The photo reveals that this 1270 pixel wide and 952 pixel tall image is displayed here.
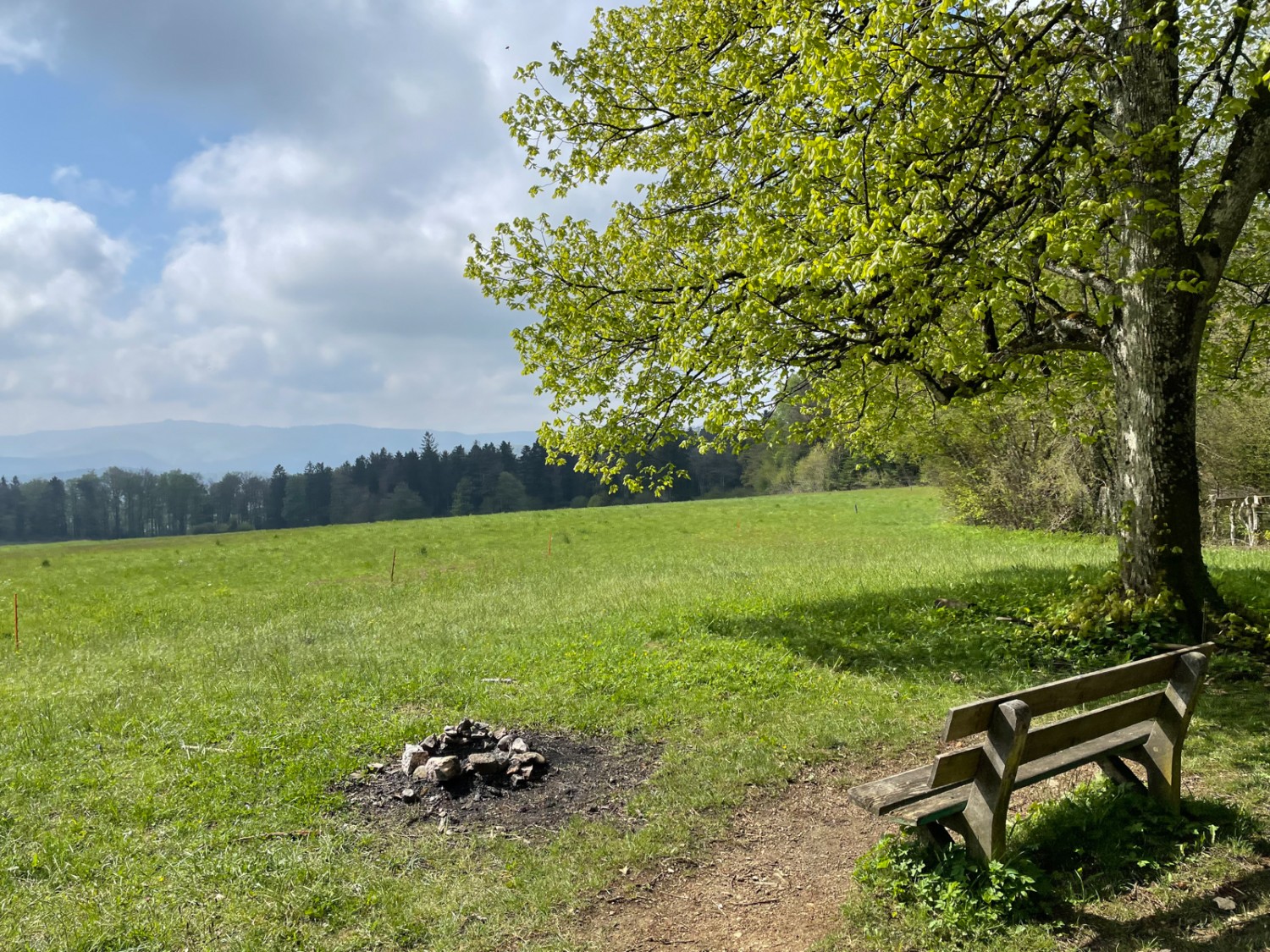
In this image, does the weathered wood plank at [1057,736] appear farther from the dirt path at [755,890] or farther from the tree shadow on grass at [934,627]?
the tree shadow on grass at [934,627]

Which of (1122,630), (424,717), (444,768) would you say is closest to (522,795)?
(444,768)

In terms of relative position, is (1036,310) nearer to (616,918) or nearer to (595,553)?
(616,918)

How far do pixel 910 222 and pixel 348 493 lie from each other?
116m

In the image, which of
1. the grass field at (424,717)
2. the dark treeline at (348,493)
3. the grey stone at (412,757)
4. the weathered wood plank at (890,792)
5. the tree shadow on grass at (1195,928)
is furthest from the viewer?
the dark treeline at (348,493)

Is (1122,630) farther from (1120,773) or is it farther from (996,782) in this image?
(996,782)

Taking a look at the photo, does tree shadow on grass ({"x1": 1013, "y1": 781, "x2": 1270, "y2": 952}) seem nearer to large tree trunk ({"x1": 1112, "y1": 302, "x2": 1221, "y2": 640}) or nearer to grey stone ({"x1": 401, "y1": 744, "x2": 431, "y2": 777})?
large tree trunk ({"x1": 1112, "y1": 302, "x2": 1221, "y2": 640})

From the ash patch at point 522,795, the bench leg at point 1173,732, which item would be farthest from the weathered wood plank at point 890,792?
the ash patch at point 522,795

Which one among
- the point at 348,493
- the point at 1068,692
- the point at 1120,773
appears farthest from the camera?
the point at 348,493

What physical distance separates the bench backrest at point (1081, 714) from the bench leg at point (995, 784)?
6cm

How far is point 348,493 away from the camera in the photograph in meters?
114

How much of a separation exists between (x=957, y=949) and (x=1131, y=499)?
8340 millimetres

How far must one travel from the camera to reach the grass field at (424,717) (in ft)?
18.3

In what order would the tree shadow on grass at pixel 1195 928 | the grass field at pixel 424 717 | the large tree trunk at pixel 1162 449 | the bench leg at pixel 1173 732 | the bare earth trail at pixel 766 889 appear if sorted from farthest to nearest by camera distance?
the large tree trunk at pixel 1162 449
the grass field at pixel 424 717
the bench leg at pixel 1173 732
the bare earth trail at pixel 766 889
the tree shadow on grass at pixel 1195 928

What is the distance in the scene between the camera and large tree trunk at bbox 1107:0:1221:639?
31.6ft
